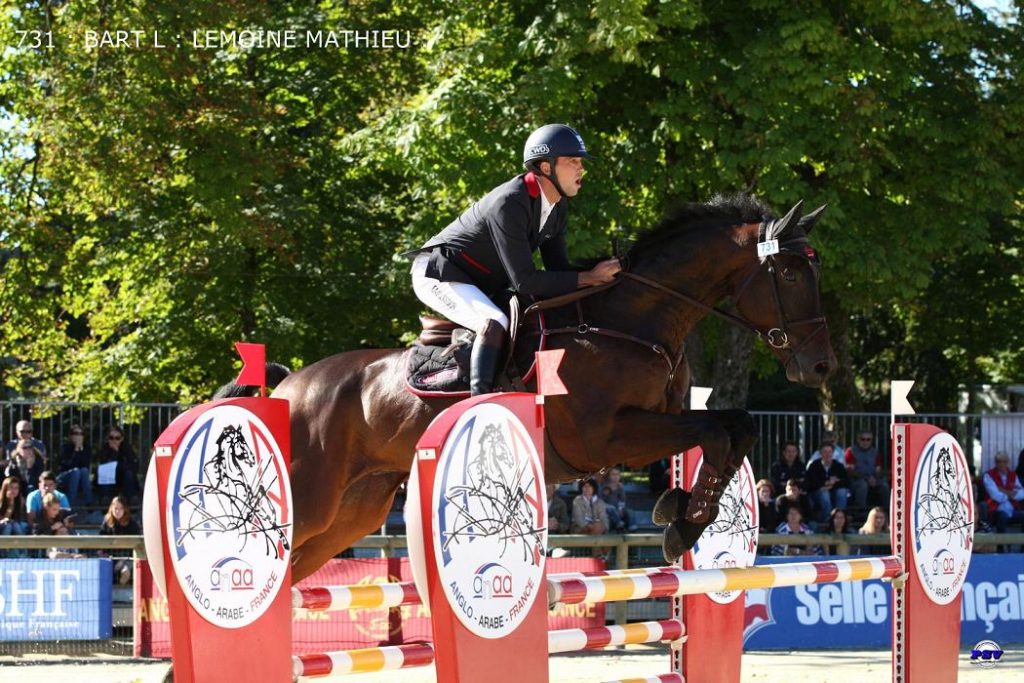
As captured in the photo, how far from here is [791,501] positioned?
11.8 metres

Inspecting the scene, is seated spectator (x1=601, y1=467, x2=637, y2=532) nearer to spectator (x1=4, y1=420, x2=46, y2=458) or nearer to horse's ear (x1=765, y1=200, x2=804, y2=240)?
spectator (x1=4, y1=420, x2=46, y2=458)

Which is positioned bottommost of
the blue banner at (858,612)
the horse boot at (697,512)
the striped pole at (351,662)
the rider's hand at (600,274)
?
the blue banner at (858,612)

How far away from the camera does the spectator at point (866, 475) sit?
42.4 feet

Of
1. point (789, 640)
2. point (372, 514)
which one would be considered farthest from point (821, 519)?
point (372, 514)

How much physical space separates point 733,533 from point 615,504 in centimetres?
527

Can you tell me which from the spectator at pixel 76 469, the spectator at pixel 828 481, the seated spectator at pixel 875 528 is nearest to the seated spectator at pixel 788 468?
the spectator at pixel 828 481

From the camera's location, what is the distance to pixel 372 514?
6379mm

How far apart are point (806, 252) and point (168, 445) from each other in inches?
119

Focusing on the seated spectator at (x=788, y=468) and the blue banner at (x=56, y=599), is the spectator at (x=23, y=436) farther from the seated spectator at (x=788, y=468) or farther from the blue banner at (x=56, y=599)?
the seated spectator at (x=788, y=468)

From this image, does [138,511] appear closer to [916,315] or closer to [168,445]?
[168,445]

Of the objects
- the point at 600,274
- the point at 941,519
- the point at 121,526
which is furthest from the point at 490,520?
the point at 121,526

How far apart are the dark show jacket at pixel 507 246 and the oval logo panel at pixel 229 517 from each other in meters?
1.72

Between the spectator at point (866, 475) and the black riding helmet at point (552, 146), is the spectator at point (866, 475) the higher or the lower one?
the lower one

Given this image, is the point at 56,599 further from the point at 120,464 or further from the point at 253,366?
the point at 253,366
